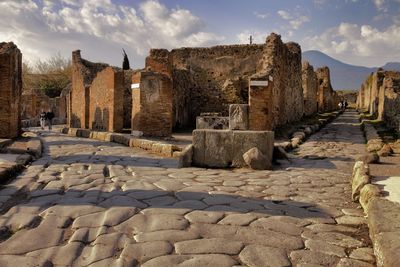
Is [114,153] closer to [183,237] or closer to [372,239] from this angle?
[183,237]

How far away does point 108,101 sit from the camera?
50.4 ft

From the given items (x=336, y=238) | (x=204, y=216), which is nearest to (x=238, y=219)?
(x=204, y=216)

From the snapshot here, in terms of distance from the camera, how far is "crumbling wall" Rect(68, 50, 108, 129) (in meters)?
19.1

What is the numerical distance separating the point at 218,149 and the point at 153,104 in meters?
6.03

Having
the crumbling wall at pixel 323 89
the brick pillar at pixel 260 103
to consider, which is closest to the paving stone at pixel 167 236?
→ the brick pillar at pixel 260 103

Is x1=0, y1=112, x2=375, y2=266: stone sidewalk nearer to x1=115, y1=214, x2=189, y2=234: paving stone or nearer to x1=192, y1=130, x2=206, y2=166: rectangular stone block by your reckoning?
x1=115, y1=214, x2=189, y2=234: paving stone

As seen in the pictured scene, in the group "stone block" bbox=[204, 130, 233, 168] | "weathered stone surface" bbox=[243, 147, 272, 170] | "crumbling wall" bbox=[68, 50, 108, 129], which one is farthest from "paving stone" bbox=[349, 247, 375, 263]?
"crumbling wall" bbox=[68, 50, 108, 129]

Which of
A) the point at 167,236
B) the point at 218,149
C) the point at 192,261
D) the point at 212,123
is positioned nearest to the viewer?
the point at 192,261

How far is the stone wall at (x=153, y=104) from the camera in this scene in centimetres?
1216

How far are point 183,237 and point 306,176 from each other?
319 centimetres

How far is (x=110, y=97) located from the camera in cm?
1508

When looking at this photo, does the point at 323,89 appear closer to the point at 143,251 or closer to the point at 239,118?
the point at 239,118

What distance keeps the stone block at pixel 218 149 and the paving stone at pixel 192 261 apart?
157 inches

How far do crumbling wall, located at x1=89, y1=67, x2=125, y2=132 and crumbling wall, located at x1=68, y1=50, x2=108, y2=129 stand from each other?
1.04m
